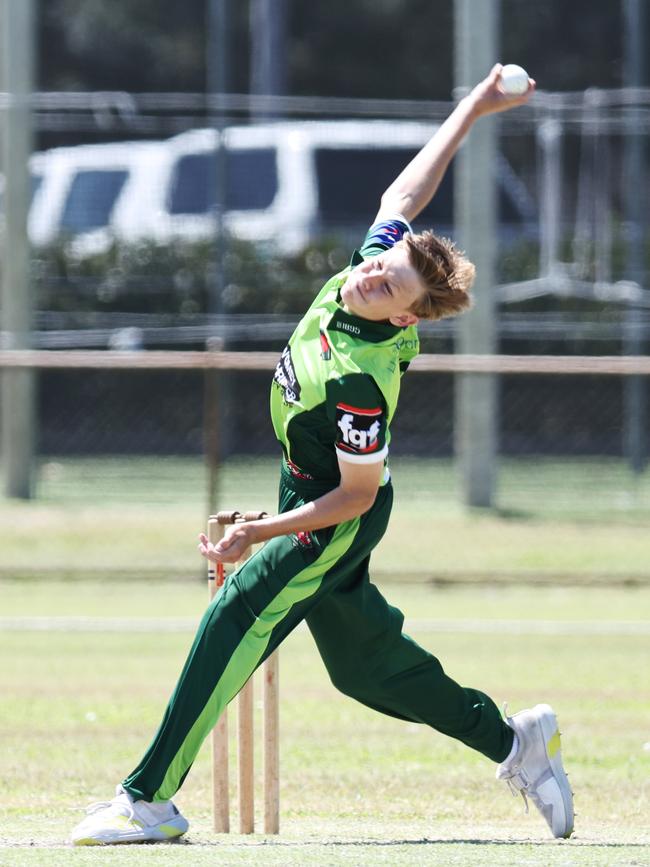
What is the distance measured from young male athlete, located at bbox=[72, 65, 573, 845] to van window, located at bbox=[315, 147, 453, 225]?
12587mm

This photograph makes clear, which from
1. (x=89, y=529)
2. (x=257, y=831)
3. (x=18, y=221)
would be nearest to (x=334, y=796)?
(x=257, y=831)

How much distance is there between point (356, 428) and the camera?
15.6ft

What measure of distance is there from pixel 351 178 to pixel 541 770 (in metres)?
13.0

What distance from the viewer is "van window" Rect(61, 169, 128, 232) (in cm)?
1811

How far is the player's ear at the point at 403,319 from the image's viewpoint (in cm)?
484

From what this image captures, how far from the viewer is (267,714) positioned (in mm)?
5367

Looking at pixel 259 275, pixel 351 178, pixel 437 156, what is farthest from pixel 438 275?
pixel 351 178

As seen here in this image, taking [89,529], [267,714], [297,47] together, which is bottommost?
[89,529]

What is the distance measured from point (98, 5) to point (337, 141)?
12.8 meters

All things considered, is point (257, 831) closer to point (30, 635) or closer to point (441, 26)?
point (30, 635)

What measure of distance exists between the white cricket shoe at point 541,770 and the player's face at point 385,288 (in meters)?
1.52

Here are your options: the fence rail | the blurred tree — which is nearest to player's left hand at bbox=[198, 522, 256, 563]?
the fence rail

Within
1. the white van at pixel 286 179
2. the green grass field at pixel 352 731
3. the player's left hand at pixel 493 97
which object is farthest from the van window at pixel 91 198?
the player's left hand at pixel 493 97

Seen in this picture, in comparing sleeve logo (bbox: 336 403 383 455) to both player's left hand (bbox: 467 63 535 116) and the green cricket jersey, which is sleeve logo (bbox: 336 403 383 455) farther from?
player's left hand (bbox: 467 63 535 116)
